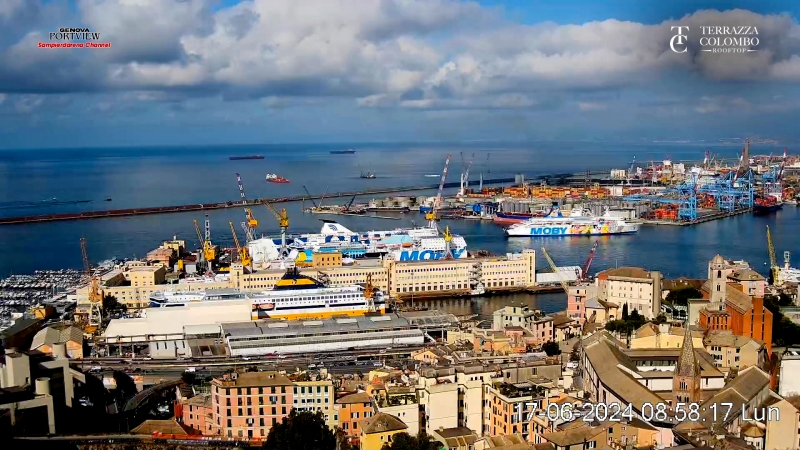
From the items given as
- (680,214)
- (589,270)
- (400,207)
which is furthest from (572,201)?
(589,270)

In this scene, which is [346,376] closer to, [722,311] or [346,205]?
[722,311]

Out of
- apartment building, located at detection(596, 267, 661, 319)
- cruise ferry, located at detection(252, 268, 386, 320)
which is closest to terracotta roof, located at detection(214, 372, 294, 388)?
cruise ferry, located at detection(252, 268, 386, 320)

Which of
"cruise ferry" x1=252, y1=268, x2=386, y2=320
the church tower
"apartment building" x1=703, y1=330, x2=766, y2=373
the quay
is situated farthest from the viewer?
the quay

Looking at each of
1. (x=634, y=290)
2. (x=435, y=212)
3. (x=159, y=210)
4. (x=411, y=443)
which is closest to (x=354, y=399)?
(x=411, y=443)

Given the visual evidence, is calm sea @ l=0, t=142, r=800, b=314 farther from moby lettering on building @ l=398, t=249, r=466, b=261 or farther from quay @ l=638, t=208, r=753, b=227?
moby lettering on building @ l=398, t=249, r=466, b=261

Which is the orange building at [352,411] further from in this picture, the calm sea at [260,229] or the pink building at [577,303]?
the calm sea at [260,229]

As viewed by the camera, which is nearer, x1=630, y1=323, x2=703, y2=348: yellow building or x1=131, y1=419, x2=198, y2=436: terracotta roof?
x1=131, y1=419, x2=198, y2=436: terracotta roof
